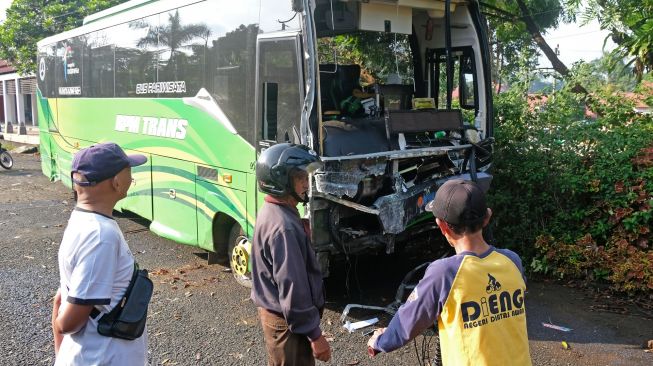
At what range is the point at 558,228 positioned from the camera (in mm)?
6656

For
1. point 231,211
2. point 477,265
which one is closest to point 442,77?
point 231,211

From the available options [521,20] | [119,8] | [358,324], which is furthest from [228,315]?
[521,20]

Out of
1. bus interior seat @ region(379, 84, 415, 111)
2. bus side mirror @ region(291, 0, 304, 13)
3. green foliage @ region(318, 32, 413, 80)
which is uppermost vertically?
bus side mirror @ region(291, 0, 304, 13)

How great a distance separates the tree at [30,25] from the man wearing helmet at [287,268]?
22338 millimetres

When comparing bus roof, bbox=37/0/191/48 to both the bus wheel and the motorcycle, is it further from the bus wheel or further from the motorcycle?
the motorcycle

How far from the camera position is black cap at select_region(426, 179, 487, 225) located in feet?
7.66

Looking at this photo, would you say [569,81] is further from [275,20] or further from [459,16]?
[275,20]

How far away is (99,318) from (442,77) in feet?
19.2

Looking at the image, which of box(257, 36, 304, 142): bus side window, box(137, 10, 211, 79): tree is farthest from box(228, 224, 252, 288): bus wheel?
box(137, 10, 211, 79): tree

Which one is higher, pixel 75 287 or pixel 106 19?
pixel 106 19

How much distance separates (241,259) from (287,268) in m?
3.62

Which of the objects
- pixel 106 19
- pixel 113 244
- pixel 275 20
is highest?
pixel 106 19

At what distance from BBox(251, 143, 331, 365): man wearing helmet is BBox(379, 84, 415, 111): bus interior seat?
13.1ft

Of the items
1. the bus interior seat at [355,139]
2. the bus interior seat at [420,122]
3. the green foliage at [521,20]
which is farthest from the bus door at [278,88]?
the green foliage at [521,20]
